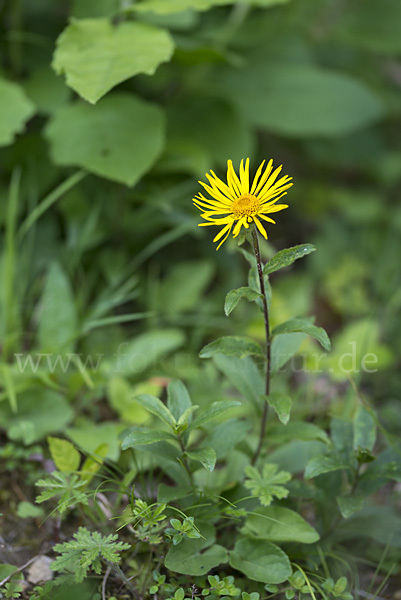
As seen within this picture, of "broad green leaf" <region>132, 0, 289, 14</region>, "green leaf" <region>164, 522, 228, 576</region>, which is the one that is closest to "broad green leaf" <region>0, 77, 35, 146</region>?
"broad green leaf" <region>132, 0, 289, 14</region>

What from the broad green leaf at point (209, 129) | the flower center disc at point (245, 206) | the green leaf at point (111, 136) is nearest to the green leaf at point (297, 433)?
the flower center disc at point (245, 206)

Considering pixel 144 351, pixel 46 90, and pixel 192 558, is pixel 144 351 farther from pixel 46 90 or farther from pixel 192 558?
pixel 46 90

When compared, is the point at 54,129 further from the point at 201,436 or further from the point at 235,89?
the point at 201,436

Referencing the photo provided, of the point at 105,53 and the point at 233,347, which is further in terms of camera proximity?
the point at 105,53

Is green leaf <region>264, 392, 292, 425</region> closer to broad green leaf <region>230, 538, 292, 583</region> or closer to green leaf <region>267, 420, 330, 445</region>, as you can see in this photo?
green leaf <region>267, 420, 330, 445</region>

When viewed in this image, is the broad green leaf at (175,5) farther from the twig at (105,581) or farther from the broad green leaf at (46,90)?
the twig at (105,581)

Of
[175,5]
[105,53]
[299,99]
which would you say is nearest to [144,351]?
[105,53]

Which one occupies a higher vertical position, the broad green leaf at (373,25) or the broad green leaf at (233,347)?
the broad green leaf at (373,25)
